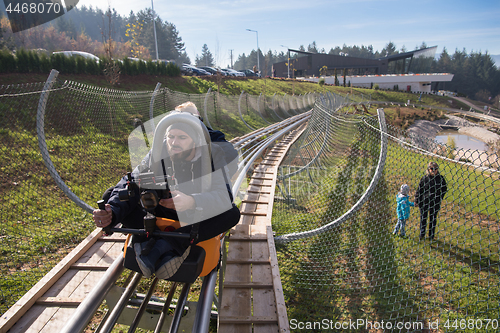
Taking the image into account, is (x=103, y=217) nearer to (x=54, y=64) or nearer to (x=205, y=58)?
(x=54, y=64)

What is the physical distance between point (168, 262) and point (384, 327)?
2.57 m

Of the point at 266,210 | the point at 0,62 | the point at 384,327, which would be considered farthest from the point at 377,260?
the point at 0,62

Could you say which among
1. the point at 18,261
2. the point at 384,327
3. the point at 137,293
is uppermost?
the point at 18,261

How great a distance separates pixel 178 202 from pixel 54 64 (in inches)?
634

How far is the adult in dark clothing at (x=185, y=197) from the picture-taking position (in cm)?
186

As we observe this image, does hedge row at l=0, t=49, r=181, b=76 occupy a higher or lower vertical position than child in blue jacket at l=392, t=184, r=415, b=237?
higher

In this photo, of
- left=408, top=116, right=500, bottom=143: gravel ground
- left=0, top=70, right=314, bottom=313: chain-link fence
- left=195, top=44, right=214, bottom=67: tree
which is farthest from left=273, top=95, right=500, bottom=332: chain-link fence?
left=195, top=44, right=214, bottom=67: tree

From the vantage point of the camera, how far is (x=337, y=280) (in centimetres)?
376

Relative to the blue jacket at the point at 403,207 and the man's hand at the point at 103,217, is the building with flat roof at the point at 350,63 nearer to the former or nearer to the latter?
the blue jacket at the point at 403,207

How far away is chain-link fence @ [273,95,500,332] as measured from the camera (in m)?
3.05

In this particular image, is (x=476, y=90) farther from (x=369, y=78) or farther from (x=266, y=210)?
(x=266, y=210)

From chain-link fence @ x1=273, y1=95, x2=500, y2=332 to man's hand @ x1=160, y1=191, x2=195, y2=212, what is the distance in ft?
5.98

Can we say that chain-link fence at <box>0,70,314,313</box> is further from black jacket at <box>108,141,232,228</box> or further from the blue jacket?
the blue jacket

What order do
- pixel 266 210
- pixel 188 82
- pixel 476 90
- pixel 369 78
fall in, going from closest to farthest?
1. pixel 266 210
2. pixel 188 82
3. pixel 369 78
4. pixel 476 90
